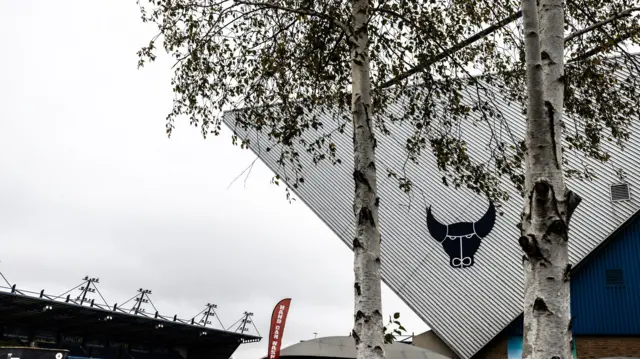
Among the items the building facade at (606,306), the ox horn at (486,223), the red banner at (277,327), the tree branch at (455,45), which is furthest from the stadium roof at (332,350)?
the tree branch at (455,45)

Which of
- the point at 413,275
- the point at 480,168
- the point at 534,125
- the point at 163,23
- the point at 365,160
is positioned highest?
the point at 413,275

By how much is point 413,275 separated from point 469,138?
633cm

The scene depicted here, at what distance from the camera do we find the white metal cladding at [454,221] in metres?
23.8

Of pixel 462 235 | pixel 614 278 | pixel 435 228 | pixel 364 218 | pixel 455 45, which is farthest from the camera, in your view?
pixel 435 228

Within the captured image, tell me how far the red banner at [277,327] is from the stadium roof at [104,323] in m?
20.8

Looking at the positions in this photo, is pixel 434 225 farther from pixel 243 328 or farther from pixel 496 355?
pixel 243 328

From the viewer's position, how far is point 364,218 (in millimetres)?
6301

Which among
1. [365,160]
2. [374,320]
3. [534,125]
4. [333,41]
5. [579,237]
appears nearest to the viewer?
[534,125]

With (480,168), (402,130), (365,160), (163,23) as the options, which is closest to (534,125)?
(365,160)

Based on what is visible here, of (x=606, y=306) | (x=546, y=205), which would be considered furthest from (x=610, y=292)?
(x=546, y=205)

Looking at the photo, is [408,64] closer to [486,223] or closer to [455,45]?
[455,45]

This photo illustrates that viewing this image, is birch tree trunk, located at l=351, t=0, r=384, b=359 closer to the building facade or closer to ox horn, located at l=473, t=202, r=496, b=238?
the building facade

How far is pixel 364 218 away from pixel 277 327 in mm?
10116

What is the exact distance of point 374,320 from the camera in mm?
5922
